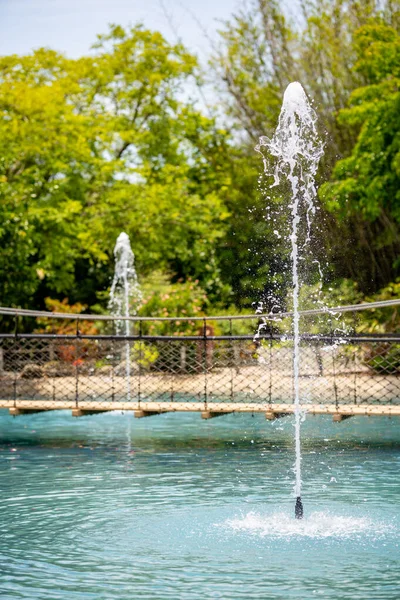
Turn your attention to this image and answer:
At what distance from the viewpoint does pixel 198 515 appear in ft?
29.2

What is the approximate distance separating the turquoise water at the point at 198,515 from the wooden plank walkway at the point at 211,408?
469mm

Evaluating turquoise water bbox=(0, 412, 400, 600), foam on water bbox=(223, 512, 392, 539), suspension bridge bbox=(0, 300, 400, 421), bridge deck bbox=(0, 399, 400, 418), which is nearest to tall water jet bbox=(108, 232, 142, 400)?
suspension bridge bbox=(0, 300, 400, 421)

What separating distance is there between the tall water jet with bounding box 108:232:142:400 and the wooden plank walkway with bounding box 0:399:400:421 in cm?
856

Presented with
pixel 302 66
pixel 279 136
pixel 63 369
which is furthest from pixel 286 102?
pixel 302 66

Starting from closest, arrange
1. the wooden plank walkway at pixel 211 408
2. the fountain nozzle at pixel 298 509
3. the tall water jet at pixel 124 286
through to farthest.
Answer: the fountain nozzle at pixel 298 509, the wooden plank walkway at pixel 211 408, the tall water jet at pixel 124 286

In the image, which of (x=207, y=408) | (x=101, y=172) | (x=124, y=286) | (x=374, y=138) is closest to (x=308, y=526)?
(x=207, y=408)

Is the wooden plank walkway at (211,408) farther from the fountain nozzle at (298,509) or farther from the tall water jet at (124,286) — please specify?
the tall water jet at (124,286)

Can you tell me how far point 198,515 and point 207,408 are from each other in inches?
161

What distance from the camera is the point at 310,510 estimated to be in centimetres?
905

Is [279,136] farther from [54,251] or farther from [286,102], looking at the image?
[54,251]

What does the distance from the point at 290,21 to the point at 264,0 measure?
2.74ft

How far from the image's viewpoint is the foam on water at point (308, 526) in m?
8.09

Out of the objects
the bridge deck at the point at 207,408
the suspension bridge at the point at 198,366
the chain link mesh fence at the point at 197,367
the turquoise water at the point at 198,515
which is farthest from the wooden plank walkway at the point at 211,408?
the chain link mesh fence at the point at 197,367

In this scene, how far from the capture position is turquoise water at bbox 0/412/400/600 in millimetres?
6734
